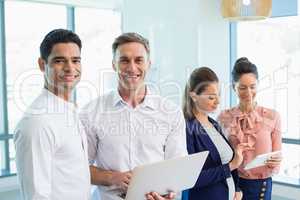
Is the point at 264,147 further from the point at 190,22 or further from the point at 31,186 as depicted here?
the point at 190,22

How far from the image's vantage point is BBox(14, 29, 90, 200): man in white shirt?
60.2 inches

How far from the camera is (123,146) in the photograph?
1.93 metres

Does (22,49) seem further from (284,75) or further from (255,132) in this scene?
(255,132)

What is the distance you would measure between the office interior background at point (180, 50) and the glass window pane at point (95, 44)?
33mm

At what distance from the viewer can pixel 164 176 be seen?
1.77 meters

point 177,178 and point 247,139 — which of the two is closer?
point 177,178

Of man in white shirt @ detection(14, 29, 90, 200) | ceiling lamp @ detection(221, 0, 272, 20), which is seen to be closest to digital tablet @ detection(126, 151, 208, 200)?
man in white shirt @ detection(14, 29, 90, 200)

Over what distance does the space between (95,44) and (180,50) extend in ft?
5.58

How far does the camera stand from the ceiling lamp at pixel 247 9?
2619 mm

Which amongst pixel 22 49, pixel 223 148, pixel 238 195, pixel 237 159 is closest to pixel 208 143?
pixel 223 148

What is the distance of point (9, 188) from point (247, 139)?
10.5 feet

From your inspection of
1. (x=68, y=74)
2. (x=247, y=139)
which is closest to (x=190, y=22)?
(x=247, y=139)

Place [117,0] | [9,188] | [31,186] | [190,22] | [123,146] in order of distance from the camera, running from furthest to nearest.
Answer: [117,0], [9,188], [190,22], [123,146], [31,186]

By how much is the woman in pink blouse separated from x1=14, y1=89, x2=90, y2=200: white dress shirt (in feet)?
3.85
